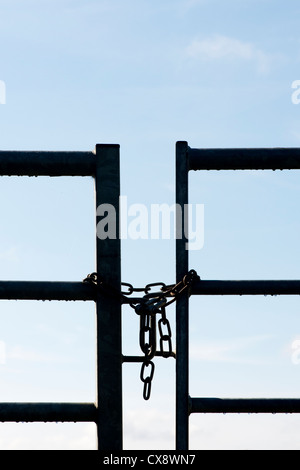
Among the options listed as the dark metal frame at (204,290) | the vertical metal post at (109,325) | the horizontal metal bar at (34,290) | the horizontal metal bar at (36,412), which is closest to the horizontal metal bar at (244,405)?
the dark metal frame at (204,290)

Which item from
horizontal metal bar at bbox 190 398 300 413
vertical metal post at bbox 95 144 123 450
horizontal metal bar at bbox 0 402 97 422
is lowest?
horizontal metal bar at bbox 0 402 97 422

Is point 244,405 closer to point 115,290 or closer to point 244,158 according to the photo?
point 115,290

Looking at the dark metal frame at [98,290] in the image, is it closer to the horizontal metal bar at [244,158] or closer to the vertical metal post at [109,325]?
the vertical metal post at [109,325]


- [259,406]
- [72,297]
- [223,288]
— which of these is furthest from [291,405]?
[72,297]

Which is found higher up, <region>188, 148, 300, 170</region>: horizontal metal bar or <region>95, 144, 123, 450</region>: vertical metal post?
<region>188, 148, 300, 170</region>: horizontal metal bar

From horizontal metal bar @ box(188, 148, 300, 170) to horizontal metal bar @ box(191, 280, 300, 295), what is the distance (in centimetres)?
44

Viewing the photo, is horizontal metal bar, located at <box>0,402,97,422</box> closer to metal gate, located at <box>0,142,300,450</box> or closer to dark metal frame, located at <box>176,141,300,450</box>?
metal gate, located at <box>0,142,300,450</box>

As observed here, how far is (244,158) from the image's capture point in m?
5.66

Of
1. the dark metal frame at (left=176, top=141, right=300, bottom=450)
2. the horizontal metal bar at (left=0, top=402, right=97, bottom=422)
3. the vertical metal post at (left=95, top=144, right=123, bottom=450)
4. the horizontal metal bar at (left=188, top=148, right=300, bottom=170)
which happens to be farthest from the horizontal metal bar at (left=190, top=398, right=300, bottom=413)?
the horizontal metal bar at (left=188, top=148, right=300, bottom=170)

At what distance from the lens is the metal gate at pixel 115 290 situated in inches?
217

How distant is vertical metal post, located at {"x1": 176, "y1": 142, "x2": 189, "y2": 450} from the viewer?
218 inches

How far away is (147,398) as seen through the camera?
5598mm

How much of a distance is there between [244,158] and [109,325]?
81 cm
